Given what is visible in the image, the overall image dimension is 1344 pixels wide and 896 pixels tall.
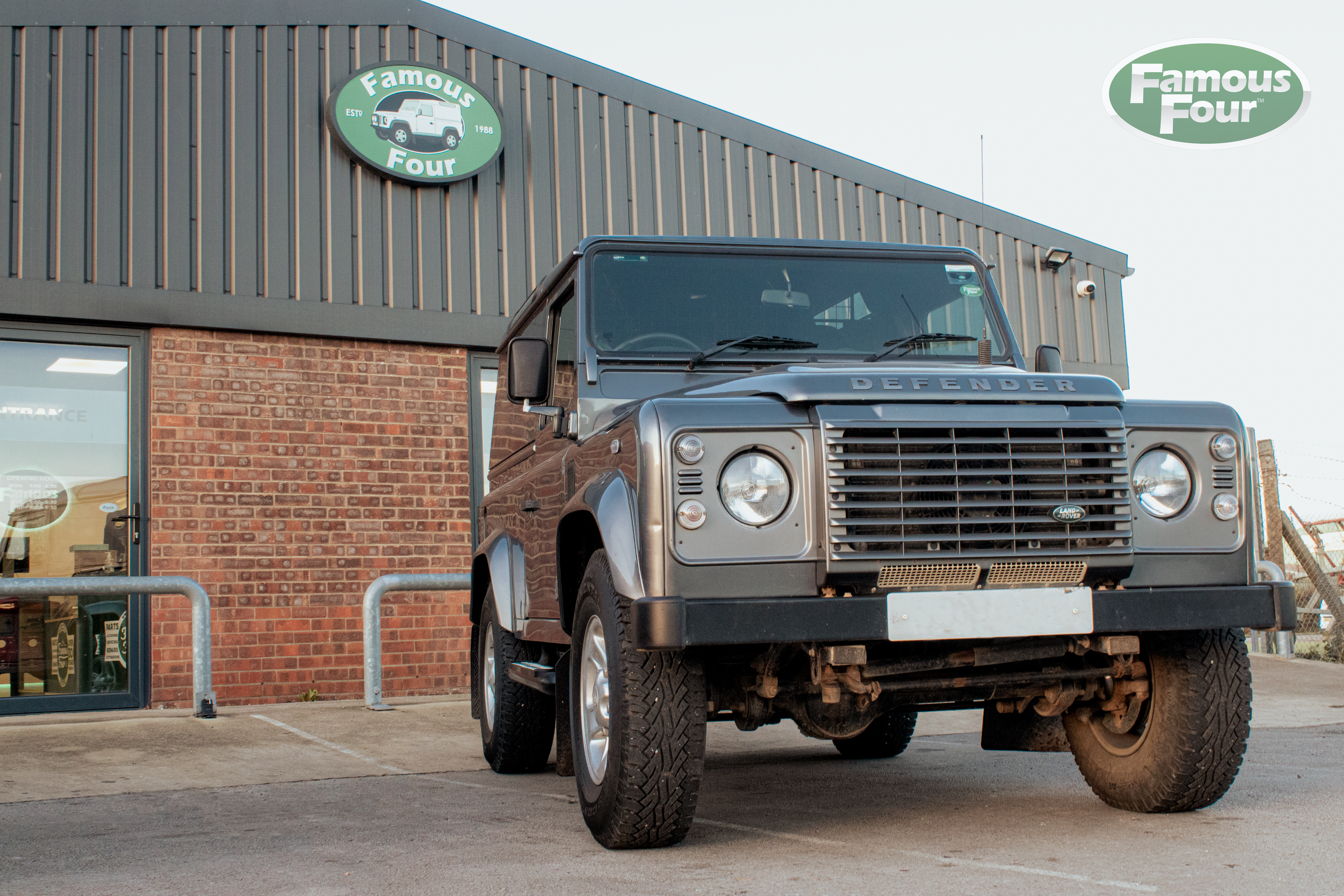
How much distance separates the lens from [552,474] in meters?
5.04

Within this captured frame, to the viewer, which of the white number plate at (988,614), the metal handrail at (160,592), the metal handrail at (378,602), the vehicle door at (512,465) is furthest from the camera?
the metal handrail at (378,602)

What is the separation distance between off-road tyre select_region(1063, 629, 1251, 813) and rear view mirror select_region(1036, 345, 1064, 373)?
145cm

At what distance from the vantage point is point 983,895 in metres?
3.33

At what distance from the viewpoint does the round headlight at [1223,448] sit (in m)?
4.04

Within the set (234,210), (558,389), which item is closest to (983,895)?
(558,389)

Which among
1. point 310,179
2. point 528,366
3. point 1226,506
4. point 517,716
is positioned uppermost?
point 310,179

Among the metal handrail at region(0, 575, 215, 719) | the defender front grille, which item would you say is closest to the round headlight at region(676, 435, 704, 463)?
the defender front grille

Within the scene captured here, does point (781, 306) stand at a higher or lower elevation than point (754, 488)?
higher

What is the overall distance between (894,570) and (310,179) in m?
7.61

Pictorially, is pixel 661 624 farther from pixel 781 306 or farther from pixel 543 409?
pixel 781 306

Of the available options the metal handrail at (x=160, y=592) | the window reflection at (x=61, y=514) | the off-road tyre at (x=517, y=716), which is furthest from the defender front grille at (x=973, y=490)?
the window reflection at (x=61, y=514)

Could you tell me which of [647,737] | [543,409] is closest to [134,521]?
[543,409]

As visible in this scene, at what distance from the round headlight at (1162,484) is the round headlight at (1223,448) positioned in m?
0.11

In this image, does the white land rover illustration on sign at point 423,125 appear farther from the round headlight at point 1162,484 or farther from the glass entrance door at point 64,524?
the round headlight at point 1162,484
